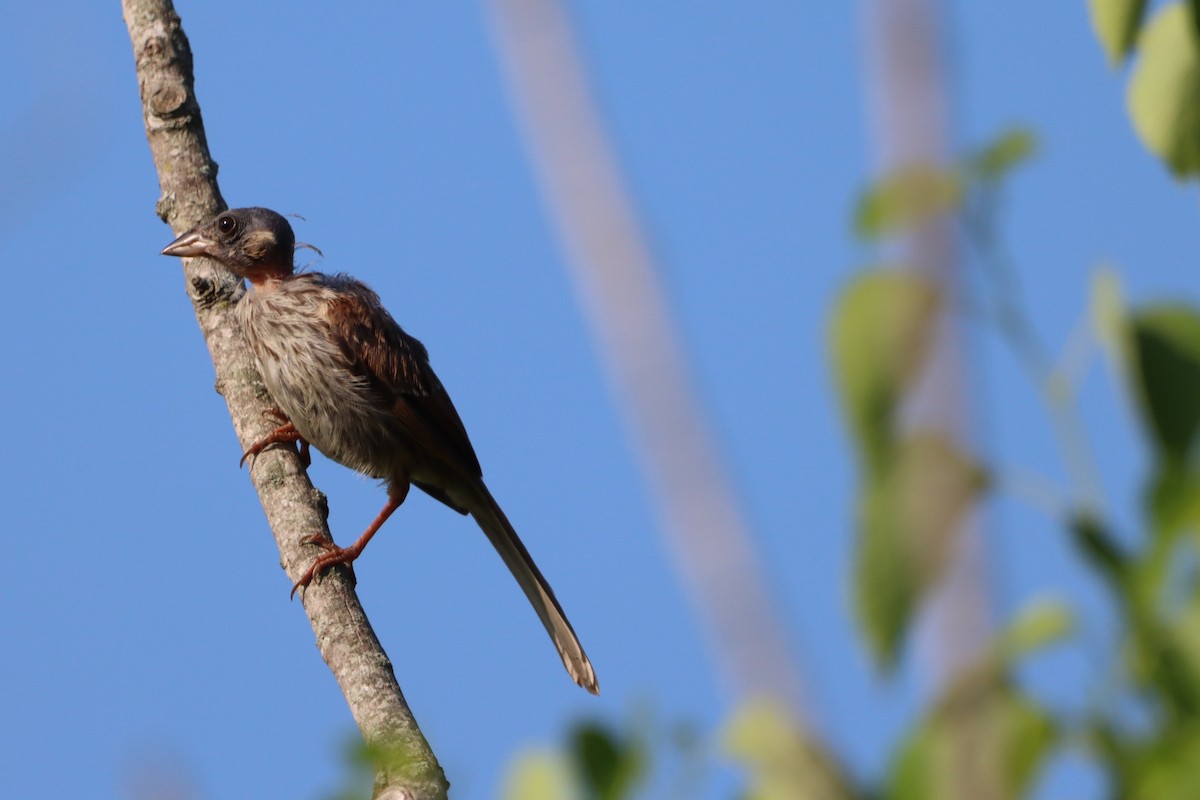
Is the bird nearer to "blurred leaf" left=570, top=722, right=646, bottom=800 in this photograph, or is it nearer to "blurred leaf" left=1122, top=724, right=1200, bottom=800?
"blurred leaf" left=570, top=722, right=646, bottom=800

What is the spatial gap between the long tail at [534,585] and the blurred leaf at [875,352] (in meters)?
5.57

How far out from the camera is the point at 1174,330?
4.22 feet

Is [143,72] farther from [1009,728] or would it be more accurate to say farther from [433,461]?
[1009,728]

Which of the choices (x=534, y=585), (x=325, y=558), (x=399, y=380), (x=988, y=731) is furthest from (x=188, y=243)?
(x=988, y=731)

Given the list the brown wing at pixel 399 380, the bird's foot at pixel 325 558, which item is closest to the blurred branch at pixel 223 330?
the bird's foot at pixel 325 558

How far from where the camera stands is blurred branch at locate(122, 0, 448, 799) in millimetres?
4973

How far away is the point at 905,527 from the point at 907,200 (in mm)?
304

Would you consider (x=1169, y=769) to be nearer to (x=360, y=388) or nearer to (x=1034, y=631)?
(x=1034, y=631)

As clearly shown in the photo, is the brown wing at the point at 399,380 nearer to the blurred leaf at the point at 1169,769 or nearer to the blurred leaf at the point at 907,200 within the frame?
the blurred leaf at the point at 907,200

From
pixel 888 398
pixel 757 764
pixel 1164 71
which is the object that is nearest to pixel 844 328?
pixel 888 398

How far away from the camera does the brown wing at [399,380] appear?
22.3 ft

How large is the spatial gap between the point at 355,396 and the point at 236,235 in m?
0.99

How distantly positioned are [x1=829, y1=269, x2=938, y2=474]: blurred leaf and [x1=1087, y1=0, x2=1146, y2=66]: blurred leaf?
1090 millimetres

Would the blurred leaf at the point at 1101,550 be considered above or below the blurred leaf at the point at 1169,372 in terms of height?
below
